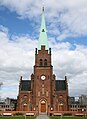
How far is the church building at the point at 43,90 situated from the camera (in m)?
76.9

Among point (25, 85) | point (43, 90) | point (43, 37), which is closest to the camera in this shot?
point (43, 90)

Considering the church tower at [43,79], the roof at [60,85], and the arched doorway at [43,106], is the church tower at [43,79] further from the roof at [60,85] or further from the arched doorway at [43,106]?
the roof at [60,85]

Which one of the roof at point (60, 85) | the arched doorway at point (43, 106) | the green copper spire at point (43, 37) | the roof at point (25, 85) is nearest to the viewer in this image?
the arched doorway at point (43, 106)

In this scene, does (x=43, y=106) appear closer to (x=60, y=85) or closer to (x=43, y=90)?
(x=43, y=90)

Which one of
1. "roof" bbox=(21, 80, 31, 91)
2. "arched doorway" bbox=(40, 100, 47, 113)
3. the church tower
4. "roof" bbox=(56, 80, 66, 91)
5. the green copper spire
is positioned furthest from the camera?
"roof" bbox=(56, 80, 66, 91)

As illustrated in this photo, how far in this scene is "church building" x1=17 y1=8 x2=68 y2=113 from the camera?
76.9m

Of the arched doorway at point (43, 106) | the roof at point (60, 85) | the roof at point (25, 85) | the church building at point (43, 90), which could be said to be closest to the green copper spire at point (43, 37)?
the church building at point (43, 90)

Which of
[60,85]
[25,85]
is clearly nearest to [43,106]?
[25,85]

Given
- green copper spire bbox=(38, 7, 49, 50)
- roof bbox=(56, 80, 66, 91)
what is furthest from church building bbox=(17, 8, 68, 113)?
roof bbox=(56, 80, 66, 91)

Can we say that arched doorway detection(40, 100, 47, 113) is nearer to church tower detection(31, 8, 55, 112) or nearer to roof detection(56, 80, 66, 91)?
church tower detection(31, 8, 55, 112)

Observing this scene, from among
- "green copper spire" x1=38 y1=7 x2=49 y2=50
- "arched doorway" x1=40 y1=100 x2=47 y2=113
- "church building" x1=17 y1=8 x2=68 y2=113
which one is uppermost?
"green copper spire" x1=38 y1=7 x2=49 y2=50

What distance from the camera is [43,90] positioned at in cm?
7738

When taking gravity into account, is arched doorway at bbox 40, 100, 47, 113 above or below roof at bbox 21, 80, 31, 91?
below

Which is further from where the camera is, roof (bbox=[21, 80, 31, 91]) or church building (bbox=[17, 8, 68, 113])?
roof (bbox=[21, 80, 31, 91])
